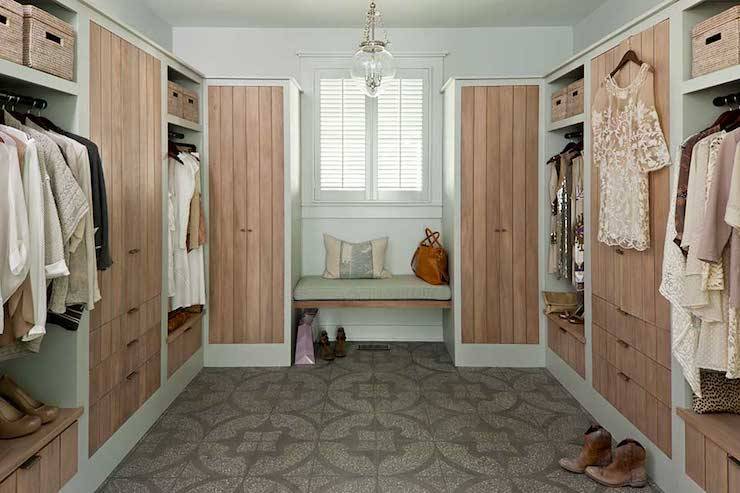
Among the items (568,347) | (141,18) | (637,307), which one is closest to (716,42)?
(637,307)

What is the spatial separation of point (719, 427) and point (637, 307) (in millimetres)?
726

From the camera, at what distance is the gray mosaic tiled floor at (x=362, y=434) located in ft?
8.11

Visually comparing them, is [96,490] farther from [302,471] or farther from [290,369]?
[290,369]

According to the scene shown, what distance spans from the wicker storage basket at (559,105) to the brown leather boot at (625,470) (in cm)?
234

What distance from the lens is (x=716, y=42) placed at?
2.12 metres

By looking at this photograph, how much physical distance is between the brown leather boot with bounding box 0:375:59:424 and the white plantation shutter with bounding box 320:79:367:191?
3.08 m

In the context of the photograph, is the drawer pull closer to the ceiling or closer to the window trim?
the window trim

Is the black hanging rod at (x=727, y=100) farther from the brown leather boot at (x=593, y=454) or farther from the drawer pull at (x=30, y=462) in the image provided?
the drawer pull at (x=30, y=462)

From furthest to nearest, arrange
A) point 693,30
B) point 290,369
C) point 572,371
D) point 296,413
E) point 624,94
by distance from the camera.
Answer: point 290,369, point 572,371, point 296,413, point 624,94, point 693,30

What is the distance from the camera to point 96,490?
2.42 meters

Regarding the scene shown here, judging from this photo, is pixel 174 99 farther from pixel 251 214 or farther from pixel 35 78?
pixel 35 78

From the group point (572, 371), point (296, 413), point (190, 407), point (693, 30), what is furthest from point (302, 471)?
point (693, 30)

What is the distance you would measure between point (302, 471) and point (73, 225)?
154 cm

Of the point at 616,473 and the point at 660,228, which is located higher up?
the point at 660,228
